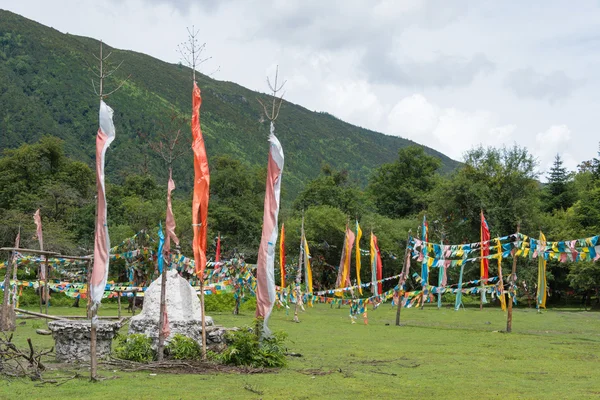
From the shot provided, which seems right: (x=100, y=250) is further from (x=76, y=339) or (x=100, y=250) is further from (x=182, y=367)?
(x=76, y=339)

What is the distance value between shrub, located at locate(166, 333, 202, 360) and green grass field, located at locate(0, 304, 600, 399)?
135 cm

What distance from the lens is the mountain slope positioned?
290 feet

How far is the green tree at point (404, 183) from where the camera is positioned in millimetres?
73062

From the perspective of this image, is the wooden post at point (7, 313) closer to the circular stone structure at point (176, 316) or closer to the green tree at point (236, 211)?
the circular stone structure at point (176, 316)

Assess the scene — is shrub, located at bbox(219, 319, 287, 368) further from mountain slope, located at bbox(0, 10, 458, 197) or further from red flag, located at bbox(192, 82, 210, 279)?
mountain slope, located at bbox(0, 10, 458, 197)

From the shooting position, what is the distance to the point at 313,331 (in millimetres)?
22281

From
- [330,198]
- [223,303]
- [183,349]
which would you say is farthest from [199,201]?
[330,198]

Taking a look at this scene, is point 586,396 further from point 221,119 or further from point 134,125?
point 221,119

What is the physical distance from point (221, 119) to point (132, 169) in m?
42.6

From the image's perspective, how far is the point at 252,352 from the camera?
1347 cm

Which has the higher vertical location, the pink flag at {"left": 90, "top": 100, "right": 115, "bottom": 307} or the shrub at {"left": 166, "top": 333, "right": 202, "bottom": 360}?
the pink flag at {"left": 90, "top": 100, "right": 115, "bottom": 307}

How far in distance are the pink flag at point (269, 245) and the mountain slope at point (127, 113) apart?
161ft

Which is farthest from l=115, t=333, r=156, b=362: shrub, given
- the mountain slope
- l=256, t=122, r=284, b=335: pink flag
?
the mountain slope

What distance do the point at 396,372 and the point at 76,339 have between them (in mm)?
6550
